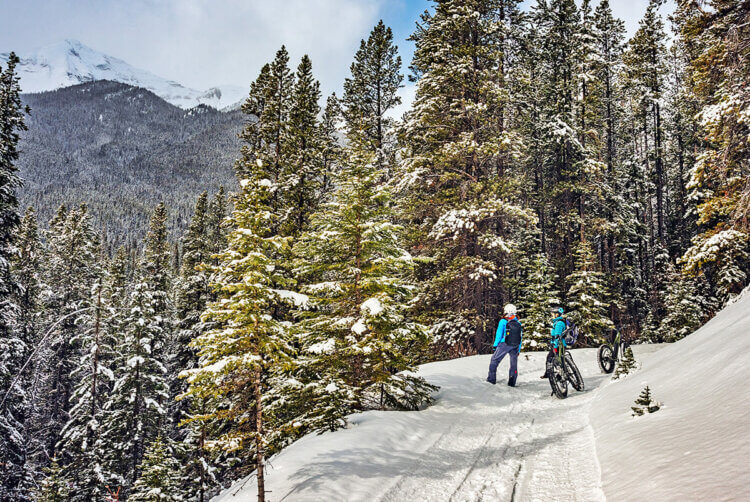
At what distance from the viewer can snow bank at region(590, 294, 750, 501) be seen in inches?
126

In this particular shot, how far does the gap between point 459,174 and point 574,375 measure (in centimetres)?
1019

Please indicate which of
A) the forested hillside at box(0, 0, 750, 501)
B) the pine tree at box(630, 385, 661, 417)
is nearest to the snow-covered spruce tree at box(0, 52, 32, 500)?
the forested hillside at box(0, 0, 750, 501)

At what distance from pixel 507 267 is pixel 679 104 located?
23163 mm

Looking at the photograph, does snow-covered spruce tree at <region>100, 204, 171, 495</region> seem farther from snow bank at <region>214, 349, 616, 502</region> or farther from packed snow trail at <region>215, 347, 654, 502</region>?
snow bank at <region>214, 349, 616, 502</region>

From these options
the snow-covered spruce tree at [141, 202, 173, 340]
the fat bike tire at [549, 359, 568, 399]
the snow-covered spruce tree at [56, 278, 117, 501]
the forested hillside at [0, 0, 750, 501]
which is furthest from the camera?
the snow-covered spruce tree at [141, 202, 173, 340]

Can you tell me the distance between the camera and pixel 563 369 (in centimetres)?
985

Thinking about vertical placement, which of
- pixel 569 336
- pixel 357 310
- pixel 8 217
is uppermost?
pixel 8 217

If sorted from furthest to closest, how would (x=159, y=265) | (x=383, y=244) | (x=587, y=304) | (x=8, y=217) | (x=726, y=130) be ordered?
(x=159, y=265), (x=587, y=304), (x=8, y=217), (x=726, y=130), (x=383, y=244)

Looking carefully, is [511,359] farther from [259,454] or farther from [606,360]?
[259,454]

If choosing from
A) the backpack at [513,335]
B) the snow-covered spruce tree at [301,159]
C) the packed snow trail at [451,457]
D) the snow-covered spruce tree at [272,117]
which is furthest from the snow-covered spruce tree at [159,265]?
the packed snow trail at [451,457]

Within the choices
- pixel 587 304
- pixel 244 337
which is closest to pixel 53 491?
pixel 244 337

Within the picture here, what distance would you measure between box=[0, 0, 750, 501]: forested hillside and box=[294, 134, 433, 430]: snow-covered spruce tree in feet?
0.19

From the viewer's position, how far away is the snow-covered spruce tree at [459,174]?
1577 cm

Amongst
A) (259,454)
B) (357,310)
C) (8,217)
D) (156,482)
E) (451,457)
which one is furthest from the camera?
(8,217)
